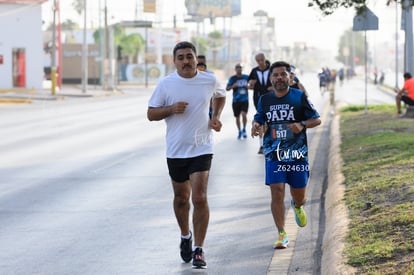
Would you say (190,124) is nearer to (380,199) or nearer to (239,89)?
(380,199)

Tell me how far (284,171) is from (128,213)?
9.89ft

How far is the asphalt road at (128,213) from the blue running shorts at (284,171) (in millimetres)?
632

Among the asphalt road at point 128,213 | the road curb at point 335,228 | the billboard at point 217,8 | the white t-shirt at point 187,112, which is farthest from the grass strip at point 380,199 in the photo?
the billboard at point 217,8

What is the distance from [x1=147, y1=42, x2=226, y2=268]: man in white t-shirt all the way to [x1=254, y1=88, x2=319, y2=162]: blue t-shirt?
746 mm

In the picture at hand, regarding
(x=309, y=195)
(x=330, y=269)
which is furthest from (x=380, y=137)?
(x=330, y=269)

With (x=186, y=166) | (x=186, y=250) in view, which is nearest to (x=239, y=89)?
(x=186, y=250)

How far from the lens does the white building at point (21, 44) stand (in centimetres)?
6644

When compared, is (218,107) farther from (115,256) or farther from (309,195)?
(309,195)

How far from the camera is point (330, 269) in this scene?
769 centimetres

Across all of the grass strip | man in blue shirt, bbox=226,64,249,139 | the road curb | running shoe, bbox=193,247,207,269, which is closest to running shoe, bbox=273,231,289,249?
the road curb

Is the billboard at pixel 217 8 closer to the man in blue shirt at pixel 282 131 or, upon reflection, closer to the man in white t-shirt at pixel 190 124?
the man in blue shirt at pixel 282 131

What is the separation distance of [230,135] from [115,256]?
16.3 m

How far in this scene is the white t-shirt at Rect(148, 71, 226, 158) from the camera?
8.54m

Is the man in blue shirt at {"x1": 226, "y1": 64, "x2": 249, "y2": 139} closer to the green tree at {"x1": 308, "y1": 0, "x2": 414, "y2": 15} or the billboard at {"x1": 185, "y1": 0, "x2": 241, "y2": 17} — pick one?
the green tree at {"x1": 308, "y1": 0, "x2": 414, "y2": 15}
